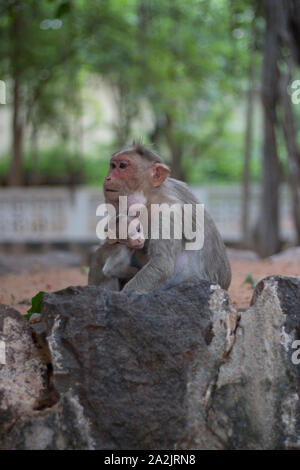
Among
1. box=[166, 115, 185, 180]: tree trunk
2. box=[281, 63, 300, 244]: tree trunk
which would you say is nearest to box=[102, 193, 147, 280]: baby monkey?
box=[281, 63, 300, 244]: tree trunk

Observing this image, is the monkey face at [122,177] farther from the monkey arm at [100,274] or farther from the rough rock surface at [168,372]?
the rough rock surface at [168,372]

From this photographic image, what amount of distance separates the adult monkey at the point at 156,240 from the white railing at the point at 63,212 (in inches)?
379

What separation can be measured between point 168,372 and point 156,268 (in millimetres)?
597

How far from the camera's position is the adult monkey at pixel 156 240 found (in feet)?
10.2

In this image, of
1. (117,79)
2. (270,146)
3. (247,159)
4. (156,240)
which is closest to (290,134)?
(270,146)

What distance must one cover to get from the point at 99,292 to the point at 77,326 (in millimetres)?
190

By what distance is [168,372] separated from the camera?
2740 mm

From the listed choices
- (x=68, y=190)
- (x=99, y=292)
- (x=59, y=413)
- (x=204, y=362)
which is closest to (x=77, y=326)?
(x=99, y=292)

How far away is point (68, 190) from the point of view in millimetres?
13219

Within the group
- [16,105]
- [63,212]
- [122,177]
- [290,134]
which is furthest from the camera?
[16,105]

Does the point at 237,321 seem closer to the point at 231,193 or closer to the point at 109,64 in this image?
the point at 231,193

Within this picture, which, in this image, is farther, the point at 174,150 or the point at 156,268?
the point at 174,150

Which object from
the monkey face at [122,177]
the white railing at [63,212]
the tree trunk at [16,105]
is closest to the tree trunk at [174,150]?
the white railing at [63,212]

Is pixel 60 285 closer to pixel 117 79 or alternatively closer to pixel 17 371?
pixel 17 371
